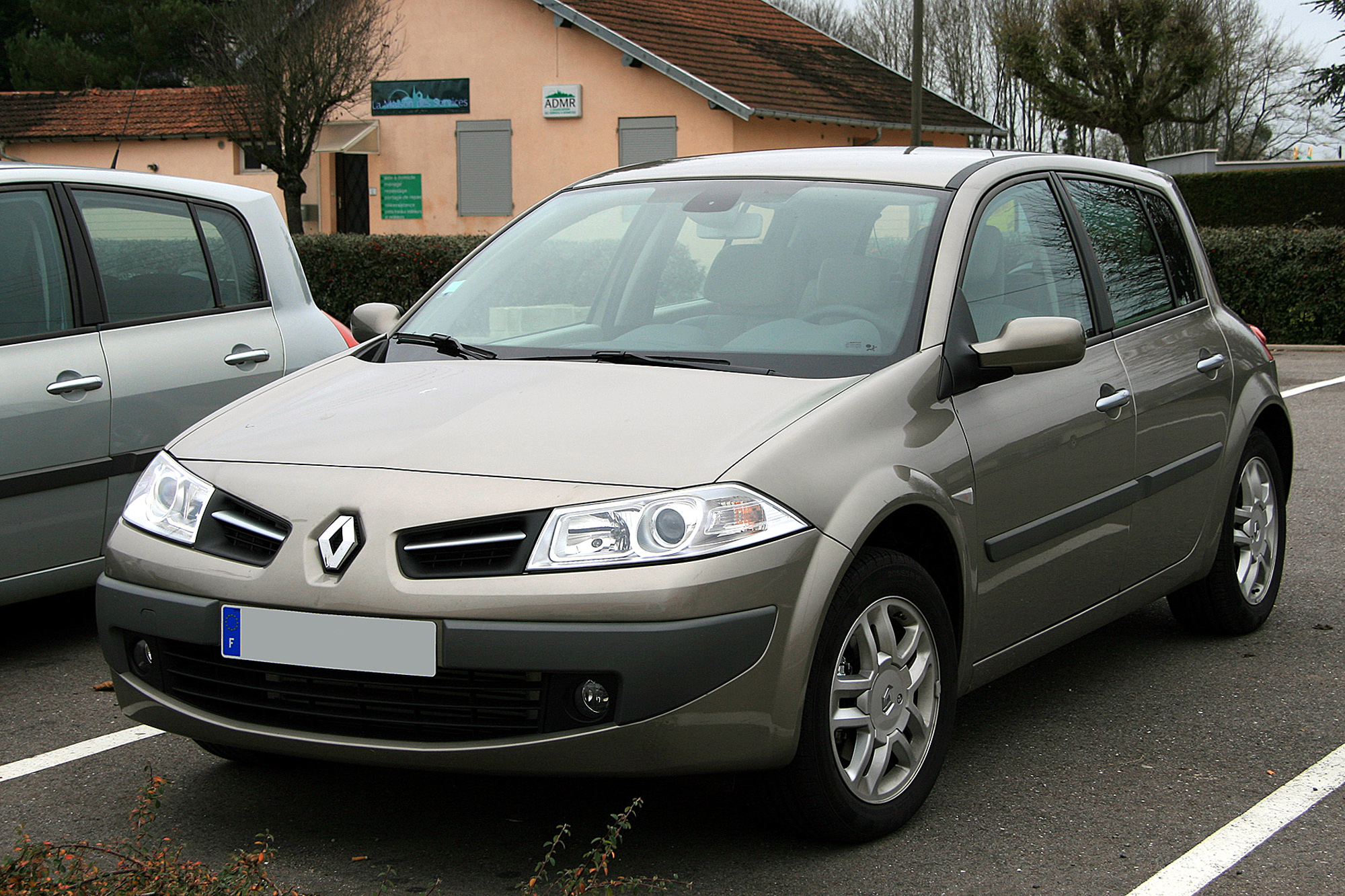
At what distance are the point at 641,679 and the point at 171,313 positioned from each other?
10.8 feet

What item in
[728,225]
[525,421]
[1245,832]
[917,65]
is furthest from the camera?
[917,65]

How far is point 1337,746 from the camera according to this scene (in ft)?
13.9

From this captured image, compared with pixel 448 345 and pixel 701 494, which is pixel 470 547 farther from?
pixel 448 345

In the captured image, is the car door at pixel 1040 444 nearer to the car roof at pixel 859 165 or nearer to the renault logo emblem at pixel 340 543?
the car roof at pixel 859 165

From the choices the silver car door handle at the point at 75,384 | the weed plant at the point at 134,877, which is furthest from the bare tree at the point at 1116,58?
the weed plant at the point at 134,877

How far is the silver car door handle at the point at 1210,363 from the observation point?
16.3ft

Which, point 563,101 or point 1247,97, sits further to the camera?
point 1247,97

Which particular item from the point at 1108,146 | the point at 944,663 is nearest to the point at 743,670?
the point at 944,663

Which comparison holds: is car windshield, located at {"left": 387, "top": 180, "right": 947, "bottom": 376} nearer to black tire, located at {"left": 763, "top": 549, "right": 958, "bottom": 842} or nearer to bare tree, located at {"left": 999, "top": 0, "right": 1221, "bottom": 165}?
black tire, located at {"left": 763, "top": 549, "right": 958, "bottom": 842}

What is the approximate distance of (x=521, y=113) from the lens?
30656 millimetres

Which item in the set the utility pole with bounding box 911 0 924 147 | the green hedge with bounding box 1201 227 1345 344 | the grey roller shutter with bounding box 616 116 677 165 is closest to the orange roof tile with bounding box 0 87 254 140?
the grey roller shutter with bounding box 616 116 677 165

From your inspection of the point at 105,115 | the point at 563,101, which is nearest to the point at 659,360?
the point at 563,101

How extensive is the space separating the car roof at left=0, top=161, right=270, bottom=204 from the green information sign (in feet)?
85.9

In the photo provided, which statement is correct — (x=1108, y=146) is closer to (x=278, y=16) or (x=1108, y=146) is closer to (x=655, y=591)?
(x=278, y=16)
